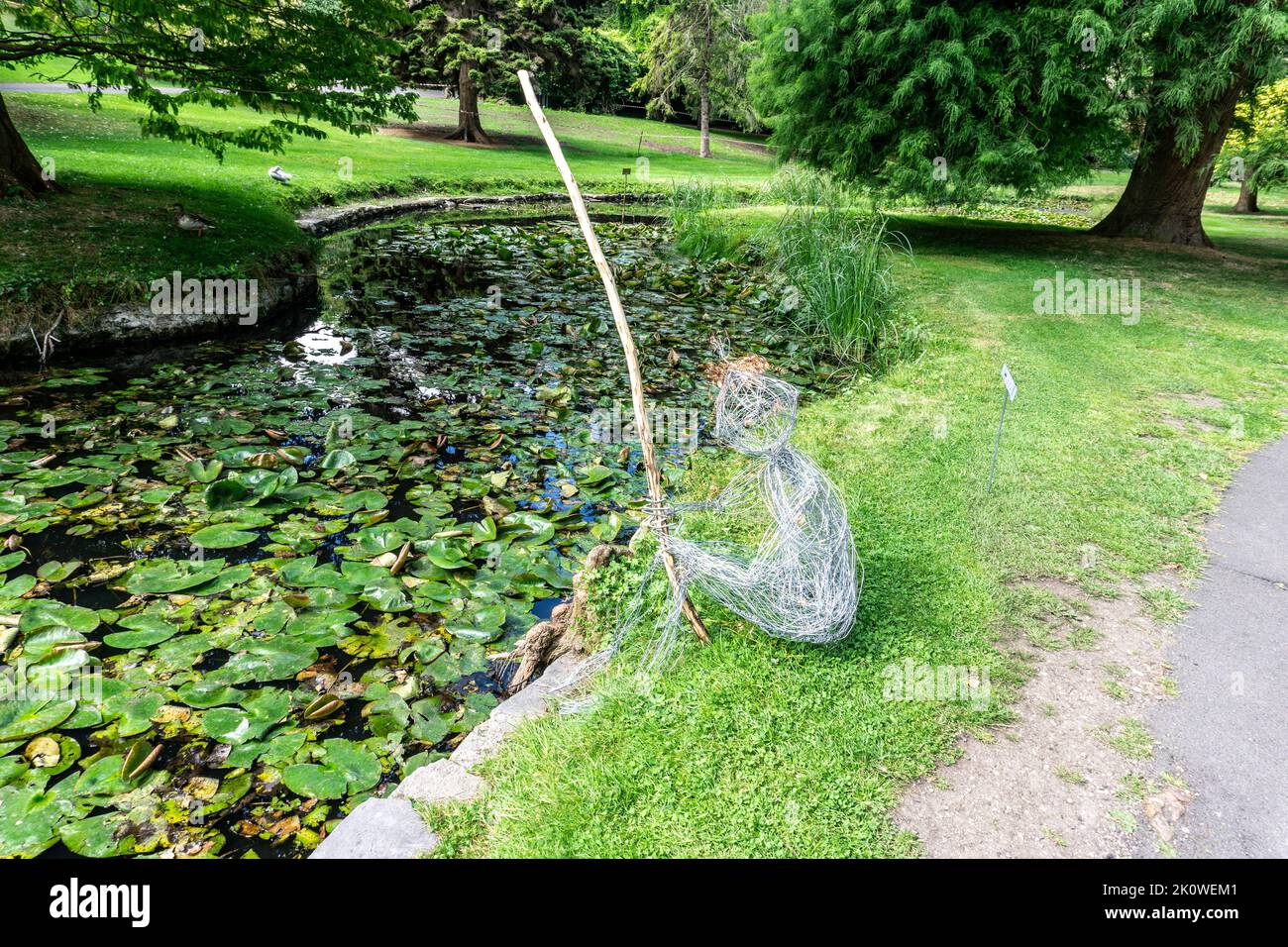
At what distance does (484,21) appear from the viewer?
2425cm

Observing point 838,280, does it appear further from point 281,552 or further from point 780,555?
point 281,552

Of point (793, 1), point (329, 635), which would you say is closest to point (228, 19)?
point (329, 635)

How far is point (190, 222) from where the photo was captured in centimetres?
945

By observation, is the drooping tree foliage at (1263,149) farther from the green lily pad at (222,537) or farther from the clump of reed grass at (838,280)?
the green lily pad at (222,537)

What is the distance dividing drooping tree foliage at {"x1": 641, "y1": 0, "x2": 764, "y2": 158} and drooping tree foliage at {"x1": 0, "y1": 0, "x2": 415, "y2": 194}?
2512 cm

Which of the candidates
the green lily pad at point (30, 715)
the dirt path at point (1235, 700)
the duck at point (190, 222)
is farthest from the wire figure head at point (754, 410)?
the duck at point (190, 222)

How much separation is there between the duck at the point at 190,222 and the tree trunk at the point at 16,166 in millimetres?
1502

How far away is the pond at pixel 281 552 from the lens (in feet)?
10.1

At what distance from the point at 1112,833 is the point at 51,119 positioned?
826 inches

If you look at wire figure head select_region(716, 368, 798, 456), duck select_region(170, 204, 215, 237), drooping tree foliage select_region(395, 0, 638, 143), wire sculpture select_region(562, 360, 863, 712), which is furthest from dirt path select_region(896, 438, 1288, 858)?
drooping tree foliage select_region(395, 0, 638, 143)

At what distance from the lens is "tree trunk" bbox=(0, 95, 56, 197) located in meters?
8.74

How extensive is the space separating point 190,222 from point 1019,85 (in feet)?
41.2

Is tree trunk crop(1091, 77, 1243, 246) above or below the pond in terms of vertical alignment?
above

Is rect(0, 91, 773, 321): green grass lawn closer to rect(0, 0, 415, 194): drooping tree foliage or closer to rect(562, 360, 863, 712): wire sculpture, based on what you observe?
rect(0, 0, 415, 194): drooping tree foliage
